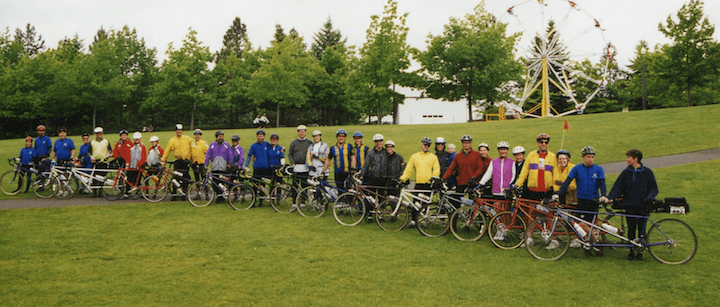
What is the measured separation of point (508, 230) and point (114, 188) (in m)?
10.9

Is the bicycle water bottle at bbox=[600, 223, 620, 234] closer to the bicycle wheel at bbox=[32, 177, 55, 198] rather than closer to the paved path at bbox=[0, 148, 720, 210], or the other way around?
the paved path at bbox=[0, 148, 720, 210]

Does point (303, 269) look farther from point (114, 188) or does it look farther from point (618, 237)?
point (114, 188)

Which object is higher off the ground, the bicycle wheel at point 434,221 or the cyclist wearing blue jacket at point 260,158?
the cyclist wearing blue jacket at point 260,158

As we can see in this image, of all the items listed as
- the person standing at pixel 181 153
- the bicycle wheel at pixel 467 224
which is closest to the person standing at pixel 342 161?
the bicycle wheel at pixel 467 224

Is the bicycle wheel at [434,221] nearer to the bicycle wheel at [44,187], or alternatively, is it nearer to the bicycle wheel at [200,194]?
the bicycle wheel at [200,194]

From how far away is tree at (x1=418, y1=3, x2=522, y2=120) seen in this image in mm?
41531

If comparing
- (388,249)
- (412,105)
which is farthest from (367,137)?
(412,105)

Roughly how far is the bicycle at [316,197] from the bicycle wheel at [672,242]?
6.20m

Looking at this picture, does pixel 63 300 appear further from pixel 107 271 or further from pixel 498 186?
pixel 498 186

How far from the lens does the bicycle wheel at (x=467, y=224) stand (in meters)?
9.03

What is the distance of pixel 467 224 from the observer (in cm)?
908

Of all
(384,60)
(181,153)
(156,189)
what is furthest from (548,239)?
(384,60)

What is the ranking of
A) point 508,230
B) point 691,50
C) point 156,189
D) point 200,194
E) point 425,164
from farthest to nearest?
1. point 691,50
2. point 156,189
3. point 200,194
4. point 425,164
5. point 508,230

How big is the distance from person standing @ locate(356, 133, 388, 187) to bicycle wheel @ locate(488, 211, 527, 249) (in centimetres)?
285
